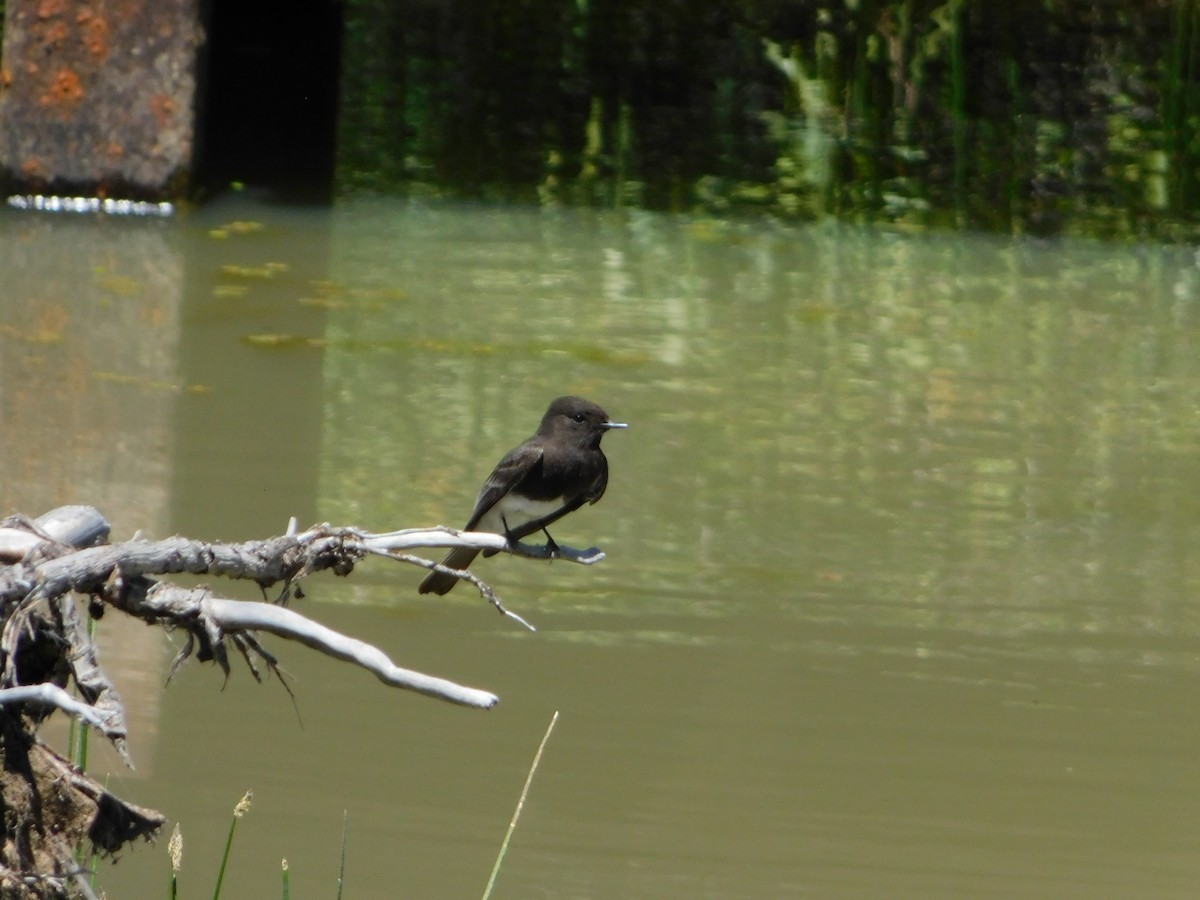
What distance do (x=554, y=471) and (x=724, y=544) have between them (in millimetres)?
1302

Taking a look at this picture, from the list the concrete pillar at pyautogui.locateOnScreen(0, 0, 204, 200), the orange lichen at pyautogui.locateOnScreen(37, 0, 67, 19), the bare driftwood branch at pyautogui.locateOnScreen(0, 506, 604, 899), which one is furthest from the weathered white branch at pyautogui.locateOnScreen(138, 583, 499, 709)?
the orange lichen at pyautogui.locateOnScreen(37, 0, 67, 19)

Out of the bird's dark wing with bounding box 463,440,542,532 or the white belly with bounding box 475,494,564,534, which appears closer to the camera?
the bird's dark wing with bounding box 463,440,542,532

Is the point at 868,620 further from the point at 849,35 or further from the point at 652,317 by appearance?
the point at 849,35

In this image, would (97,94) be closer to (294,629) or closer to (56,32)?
(56,32)

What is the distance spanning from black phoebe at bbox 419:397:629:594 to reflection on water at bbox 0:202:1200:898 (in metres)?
0.49

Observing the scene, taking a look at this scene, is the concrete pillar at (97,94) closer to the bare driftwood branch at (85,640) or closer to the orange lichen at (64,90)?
the orange lichen at (64,90)

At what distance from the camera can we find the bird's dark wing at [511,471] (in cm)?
442

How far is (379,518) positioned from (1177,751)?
8.18ft

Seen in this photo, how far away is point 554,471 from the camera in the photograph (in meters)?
4.45

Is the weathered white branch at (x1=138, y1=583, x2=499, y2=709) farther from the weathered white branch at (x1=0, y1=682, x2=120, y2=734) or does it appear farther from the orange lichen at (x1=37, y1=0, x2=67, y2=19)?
the orange lichen at (x1=37, y1=0, x2=67, y2=19)

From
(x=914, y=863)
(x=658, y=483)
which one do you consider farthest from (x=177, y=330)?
(x=914, y=863)

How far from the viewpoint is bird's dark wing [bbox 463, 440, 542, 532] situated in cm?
442

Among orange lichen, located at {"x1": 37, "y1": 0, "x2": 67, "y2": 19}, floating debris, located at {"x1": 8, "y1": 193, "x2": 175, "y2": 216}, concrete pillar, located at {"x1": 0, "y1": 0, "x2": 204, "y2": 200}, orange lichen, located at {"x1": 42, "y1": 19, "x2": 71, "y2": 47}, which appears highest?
orange lichen, located at {"x1": 37, "y1": 0, "x2": 67, "y2": 19}

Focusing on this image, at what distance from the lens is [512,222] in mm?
9492
